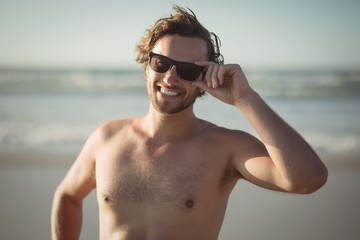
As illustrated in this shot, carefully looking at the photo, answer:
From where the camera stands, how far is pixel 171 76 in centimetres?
276

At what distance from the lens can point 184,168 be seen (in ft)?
9.25

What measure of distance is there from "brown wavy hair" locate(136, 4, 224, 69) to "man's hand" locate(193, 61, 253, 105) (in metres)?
0.37

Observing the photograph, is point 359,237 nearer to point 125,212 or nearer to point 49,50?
point 125,212

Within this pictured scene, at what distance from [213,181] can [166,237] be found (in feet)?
1.31

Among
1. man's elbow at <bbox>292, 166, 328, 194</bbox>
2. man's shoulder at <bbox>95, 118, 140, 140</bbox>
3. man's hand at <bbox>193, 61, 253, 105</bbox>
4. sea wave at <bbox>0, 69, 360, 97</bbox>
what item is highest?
man's hand at <bbox>193, 61, 253, 105</bbox>

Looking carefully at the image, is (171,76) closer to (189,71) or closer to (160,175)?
(189,71)

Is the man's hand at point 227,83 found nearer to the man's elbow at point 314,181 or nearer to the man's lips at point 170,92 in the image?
the man's lips at point 170,92

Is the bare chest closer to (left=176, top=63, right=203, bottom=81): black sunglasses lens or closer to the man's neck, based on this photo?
the man's neck

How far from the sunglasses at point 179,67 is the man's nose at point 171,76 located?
0.7 inches

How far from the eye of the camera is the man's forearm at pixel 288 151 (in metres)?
2.28

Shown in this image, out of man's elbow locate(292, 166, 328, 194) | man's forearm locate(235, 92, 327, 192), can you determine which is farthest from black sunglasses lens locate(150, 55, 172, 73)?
man's elbow locate(292, 166, 328, 194)

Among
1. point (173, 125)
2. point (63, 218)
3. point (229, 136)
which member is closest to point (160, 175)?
point (173, 125)

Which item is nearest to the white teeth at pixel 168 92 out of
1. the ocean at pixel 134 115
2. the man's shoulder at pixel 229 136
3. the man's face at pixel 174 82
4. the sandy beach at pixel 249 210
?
the man's face at pixel 174 82

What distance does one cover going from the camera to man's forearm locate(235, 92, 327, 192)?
2279mm
